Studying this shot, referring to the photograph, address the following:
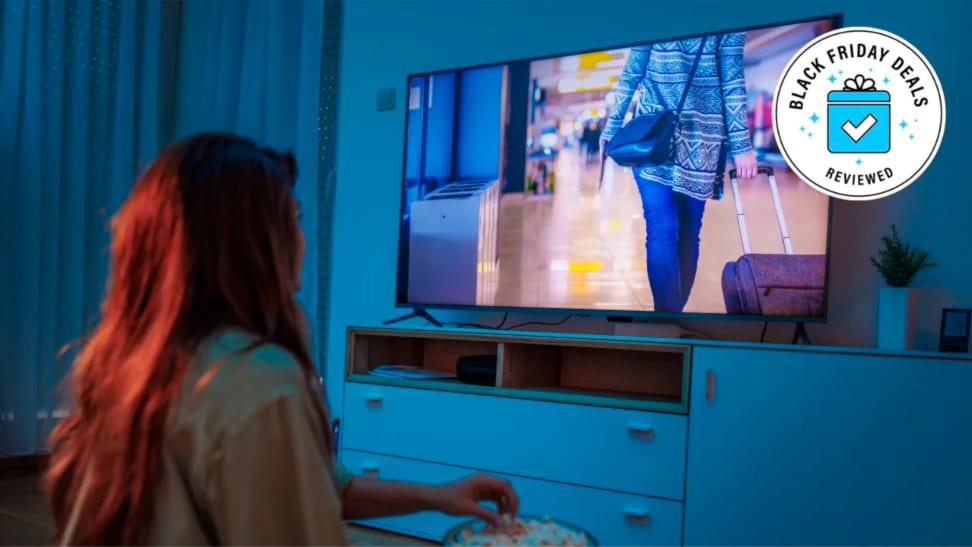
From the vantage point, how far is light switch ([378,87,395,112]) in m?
3.52

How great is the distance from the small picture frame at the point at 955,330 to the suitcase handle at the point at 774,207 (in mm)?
453

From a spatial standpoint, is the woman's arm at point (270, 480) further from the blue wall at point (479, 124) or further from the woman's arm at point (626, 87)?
the blue wall at point (479, 124)

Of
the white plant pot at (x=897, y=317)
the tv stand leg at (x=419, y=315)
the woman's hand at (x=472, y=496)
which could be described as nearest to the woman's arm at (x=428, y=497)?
the woman's hand at (x=472, y=496)

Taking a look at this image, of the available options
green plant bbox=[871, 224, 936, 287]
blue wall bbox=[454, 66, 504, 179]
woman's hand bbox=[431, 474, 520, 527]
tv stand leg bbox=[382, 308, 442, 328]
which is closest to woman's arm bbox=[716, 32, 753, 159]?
green plant bbox=[871, 224, 936, 287]

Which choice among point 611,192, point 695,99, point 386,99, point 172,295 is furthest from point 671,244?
point 172,295

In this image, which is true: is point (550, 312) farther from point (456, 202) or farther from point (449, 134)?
point (449, 134)

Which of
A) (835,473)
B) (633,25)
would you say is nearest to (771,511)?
(835,473)

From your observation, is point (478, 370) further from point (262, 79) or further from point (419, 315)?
point (262, 79)

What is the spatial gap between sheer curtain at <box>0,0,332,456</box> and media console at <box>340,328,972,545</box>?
3.65 feet

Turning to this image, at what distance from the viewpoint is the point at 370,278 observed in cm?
353

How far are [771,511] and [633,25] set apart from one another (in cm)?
180

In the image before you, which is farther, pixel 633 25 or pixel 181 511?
pixel 633 25

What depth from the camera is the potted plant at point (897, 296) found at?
2182mm

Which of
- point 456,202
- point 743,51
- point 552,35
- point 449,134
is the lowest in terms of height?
point 456,202
